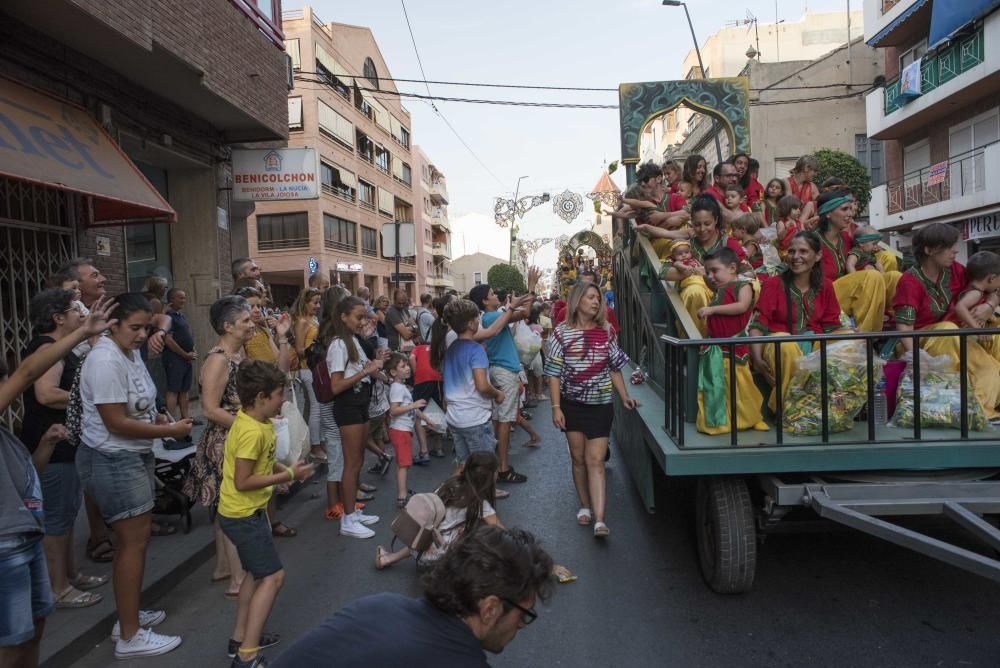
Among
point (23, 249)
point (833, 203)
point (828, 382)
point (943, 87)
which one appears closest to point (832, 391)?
point (828, 382)

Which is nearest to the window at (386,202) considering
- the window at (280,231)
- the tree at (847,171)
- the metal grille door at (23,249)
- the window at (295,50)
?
the window at (280,231)

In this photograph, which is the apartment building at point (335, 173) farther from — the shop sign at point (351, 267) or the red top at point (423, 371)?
the red top at point (423, 371)

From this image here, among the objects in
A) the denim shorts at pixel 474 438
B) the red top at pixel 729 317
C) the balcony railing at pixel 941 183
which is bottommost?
the denim shorts at pixel 474 438

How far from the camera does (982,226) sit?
19078 mm

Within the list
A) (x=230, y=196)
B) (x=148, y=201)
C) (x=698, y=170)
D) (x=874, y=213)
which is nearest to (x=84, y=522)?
(x=148, y=201)

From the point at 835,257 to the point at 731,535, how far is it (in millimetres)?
2499

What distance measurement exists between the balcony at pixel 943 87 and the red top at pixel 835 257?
15.9 metres

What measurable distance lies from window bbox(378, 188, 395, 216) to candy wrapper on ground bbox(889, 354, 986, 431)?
43.3 m

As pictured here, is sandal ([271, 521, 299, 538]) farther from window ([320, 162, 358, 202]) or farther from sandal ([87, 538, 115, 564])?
window ([320, 162, 358, 202])

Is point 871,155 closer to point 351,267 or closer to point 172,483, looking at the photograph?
point 351,267

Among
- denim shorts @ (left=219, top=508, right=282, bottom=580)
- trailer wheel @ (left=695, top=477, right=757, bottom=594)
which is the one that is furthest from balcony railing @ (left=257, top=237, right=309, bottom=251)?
trailer wheel @ (left=695, top=477, right=757, bottom=594)

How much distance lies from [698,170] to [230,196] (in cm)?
808

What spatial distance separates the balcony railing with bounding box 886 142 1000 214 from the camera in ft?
61.8

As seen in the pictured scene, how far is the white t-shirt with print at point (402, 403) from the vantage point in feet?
20.6
